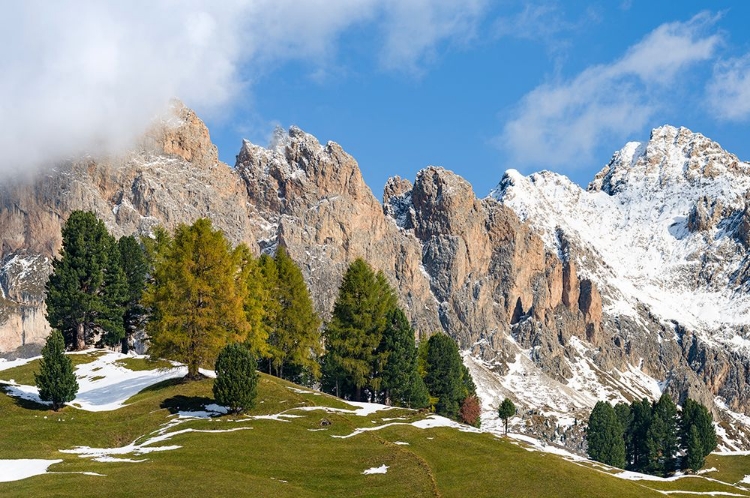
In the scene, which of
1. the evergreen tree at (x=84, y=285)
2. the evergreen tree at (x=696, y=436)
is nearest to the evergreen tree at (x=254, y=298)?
the evergreen tree at (x=84, y=285)

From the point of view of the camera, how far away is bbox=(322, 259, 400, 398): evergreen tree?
91.4 meters

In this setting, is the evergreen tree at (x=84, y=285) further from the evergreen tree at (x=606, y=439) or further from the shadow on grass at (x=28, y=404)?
the evergreen tree at (x=606, y=439)

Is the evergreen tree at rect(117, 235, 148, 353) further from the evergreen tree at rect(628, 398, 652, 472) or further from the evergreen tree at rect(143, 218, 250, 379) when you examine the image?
the evergreen tree at rect(628, 398, 652, 472)

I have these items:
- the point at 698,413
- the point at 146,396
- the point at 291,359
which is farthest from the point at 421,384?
the point at 698,413

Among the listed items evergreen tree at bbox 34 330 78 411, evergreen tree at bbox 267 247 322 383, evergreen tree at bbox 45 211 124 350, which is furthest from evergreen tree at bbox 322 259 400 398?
evergreen tree at bbox 34 330 78 411

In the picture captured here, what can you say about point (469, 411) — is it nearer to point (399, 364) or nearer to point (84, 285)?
point (399, 364)

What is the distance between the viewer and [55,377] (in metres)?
65.2

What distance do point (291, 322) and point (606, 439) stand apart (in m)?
77.0

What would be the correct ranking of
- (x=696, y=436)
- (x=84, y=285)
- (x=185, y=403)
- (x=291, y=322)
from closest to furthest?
(x=185, y=403)
(x=84, y=285)
(x=291, y=322)
(x=696, y=436)

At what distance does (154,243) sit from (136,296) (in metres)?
10.9

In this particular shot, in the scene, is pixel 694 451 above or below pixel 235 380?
above

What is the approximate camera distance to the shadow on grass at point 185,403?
65.9m

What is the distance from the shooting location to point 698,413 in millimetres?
136875

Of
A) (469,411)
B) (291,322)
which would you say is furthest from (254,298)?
(469,411)
